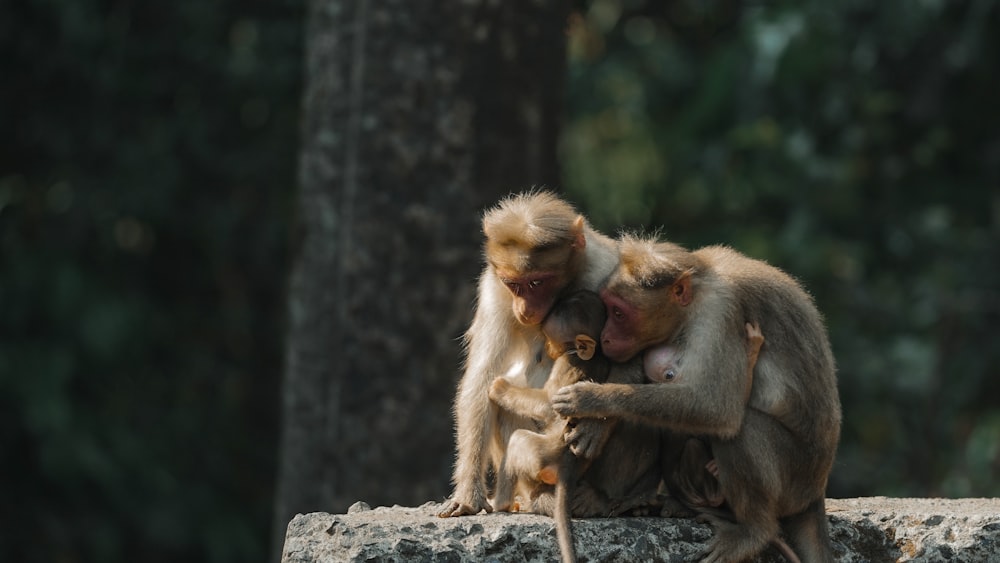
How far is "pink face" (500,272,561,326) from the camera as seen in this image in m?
5.35

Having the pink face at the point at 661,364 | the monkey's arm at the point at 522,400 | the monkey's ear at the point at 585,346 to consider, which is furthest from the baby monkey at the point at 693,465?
the monkey's arm at the point at 522,400

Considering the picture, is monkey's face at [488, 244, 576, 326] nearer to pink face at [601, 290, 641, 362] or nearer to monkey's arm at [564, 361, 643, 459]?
pink face at [601, 290, 641, 362]

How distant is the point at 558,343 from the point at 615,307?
0.26m

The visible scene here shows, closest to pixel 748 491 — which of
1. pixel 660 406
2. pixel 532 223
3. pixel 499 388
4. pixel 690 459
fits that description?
pixel 690 459

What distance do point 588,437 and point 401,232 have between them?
2.74 metres

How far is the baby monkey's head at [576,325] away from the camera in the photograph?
5.30 m

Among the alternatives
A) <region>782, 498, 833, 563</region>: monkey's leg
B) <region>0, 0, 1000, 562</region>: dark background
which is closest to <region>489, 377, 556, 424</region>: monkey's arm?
<region>782, 498, 833, 563</region>: monkey's leg

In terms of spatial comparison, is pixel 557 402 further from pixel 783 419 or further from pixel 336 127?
pixel 336 127

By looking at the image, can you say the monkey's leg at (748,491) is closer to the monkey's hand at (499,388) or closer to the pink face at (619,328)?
the pink face at (619,328)

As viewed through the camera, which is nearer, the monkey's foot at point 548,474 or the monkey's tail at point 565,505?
the monkey's tail at point 565,505

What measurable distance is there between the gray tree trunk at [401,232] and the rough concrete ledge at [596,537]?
213 cm

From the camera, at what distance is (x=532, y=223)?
5.40 m

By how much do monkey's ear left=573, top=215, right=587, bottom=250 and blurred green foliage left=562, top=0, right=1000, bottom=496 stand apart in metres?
4.17

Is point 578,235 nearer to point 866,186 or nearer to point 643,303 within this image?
point 643,303
